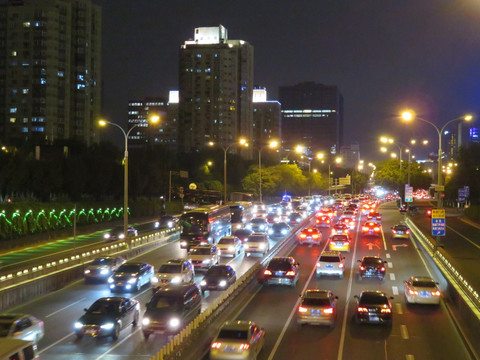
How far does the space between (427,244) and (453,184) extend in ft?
193

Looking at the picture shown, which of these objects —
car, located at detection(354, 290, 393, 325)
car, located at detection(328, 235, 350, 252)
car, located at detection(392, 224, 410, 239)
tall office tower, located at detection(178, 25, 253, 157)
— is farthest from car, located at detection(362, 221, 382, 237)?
tall office tower, located at detection(178, 25, 253, 157)

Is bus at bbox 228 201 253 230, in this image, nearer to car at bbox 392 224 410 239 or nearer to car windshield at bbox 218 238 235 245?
car at bbox 392 224 410 239

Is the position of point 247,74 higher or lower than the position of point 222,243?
higher

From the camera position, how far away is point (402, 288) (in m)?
28.6

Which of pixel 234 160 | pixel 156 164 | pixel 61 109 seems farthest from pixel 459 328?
pixel 61 109

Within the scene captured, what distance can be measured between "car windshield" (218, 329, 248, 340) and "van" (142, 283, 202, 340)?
3241 mm

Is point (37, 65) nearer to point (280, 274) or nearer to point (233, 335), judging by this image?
point (280, 274)

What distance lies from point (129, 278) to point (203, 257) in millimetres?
6606

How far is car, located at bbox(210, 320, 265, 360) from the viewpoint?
15469mm

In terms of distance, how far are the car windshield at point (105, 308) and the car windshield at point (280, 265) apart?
1037cm

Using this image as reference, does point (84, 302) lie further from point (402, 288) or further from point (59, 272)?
point (402, 288)

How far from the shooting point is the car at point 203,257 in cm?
3303

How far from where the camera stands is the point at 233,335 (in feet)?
52.2

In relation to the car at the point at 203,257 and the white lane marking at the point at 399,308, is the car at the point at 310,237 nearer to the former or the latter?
the car at the point at 203,257
